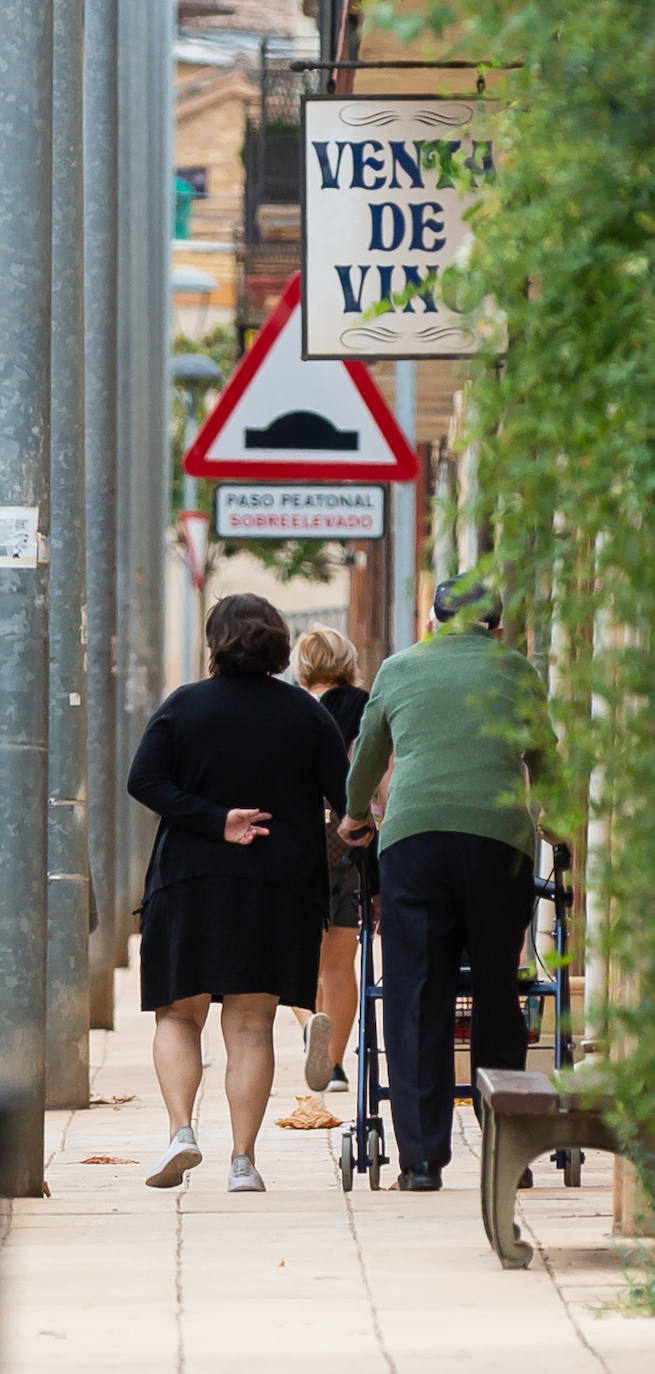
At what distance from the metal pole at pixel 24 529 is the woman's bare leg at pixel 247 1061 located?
22.4 inches

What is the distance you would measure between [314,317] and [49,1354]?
3.70m

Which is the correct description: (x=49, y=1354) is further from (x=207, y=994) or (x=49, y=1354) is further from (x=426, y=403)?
(x=426, y=403)

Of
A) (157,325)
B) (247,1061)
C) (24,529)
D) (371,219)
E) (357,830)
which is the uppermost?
(157,325)

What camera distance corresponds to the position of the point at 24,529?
8.06 m

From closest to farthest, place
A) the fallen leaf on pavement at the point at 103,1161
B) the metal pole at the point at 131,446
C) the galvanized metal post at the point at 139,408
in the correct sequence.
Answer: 1. the fallen leaf on pavement at the point at 103,1161
2. the metal pole at the point at 131,446
3. the galvanized metal post at the point at 139,408

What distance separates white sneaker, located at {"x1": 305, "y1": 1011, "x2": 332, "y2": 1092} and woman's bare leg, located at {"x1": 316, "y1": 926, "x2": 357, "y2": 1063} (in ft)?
6.86

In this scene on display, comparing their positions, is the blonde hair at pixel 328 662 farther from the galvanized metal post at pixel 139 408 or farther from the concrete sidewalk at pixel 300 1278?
the galvanized metal post at pixel 139 408

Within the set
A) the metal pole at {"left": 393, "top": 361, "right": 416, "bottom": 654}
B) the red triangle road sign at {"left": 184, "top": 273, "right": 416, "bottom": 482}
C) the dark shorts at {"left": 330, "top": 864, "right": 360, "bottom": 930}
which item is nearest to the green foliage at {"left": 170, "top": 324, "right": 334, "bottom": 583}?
the metal pole at {"left": 393, "top": 361, "right": 416, "bottom": 654}

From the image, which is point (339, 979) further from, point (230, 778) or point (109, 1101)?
point (230, 778)

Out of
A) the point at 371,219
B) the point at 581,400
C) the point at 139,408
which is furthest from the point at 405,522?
the point at 139,408

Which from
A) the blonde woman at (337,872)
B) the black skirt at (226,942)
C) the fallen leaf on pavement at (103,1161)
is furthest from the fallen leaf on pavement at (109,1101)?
the black skirt at (226,942)

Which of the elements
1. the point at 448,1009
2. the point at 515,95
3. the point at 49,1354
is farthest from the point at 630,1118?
the point at 448,1009

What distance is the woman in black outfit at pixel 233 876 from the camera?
8031mm

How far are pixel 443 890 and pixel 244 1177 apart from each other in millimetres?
1049
